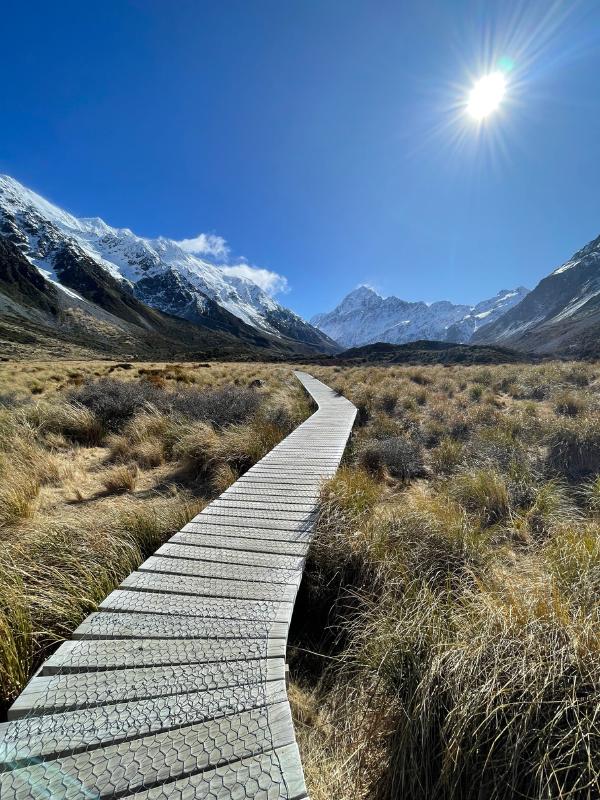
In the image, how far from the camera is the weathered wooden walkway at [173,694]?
4.52 feet

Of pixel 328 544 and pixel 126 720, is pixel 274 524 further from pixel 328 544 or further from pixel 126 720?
pixel 126 720

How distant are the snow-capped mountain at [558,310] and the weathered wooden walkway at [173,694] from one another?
290 feet

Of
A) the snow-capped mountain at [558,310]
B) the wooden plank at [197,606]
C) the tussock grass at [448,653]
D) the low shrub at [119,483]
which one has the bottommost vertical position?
the tussock grass at [448,653]

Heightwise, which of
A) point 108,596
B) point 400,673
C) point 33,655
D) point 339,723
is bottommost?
point 339,723

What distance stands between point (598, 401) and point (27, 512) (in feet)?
39.9

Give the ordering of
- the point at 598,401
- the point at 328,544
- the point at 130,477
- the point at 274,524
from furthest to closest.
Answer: the point at 598,401 < the point at 130,477 < the point at 274,524 < the point at 328,544

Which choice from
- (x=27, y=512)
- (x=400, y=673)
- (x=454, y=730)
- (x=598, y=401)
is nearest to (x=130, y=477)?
(x=27, y=512)

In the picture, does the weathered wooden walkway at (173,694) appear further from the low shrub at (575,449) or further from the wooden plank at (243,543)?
the low shrub at (575,449)

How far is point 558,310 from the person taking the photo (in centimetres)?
13312

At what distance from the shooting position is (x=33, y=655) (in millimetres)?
2172

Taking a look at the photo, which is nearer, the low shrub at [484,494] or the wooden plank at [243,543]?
the wooden plank at [243,543]

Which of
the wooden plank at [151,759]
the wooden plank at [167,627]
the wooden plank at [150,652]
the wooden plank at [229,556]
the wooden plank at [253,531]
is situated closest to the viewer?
the wooden plank at [151,759]

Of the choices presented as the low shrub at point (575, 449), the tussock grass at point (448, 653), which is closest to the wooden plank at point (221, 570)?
the tussock grass at point (448, 653)

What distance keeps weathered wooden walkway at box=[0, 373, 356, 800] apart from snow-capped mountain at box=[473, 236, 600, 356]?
3486 inches
